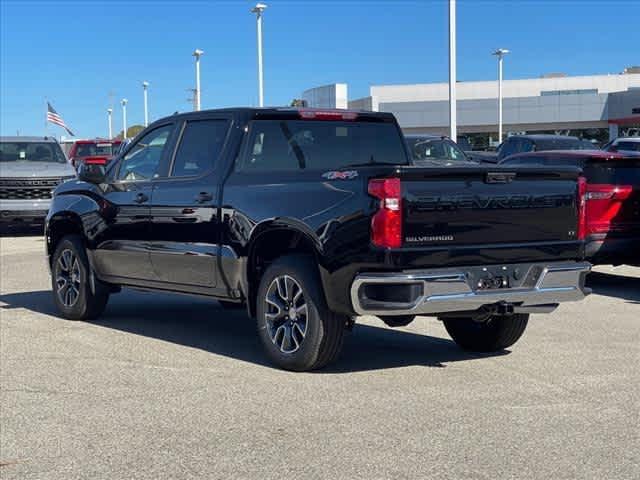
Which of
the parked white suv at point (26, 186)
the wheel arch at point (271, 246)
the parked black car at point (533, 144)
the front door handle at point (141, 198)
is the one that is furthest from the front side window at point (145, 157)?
the parked black car at point (533, 144)

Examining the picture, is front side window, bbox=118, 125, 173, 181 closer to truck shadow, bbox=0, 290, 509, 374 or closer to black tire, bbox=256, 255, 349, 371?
truck shadow, bbox=0, 290, 509, 374

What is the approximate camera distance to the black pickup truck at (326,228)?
661cm

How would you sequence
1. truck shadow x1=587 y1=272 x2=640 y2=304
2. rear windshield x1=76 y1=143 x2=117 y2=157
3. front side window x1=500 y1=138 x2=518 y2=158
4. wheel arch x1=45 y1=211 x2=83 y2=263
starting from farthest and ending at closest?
rear windshield x1=76 y1=143 x2=117 y2=157 < front side window x1=500 y1=138 x2=518 y2=158 < truck shadow x1=587 y1=272 x2=640 y2=304 < wheel arch x1=45 y1=211 x2=83 y2=263

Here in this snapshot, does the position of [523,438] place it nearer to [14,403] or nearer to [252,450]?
[252,450]

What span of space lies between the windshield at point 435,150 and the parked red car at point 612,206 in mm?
7734

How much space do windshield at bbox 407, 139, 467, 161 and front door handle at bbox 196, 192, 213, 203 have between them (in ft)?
38.0

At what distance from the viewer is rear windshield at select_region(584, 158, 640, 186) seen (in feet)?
38.3

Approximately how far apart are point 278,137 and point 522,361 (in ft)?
8.50

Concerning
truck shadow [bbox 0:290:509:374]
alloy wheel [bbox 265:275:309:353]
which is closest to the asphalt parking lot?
truck shadow [bbox 0:290:509:374]

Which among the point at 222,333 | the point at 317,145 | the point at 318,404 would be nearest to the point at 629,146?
the point at 222,333

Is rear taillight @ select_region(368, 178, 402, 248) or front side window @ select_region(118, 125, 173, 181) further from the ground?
front side window @ select_region(118, 125, 173, 181)

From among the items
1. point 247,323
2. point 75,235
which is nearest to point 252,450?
point 247,323

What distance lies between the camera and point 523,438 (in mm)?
5598

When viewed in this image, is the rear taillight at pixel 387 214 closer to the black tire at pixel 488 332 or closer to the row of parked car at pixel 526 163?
the row of parked car at pixel 526 163
